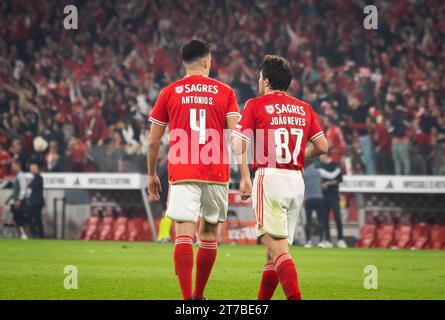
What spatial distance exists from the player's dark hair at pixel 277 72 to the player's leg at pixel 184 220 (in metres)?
1.16

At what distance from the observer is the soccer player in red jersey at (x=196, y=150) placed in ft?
27.3

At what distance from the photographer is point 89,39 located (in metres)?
31.8

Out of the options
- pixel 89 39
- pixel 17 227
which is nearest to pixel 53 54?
pixel 89 39

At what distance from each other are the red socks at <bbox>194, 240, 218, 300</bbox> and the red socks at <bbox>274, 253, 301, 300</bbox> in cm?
94

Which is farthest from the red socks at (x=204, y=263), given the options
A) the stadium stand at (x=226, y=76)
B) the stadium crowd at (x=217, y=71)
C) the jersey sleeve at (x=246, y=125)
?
the stadium crowd at (x=217, y=71)

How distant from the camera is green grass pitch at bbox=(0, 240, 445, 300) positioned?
1014 cm

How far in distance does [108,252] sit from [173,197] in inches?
387

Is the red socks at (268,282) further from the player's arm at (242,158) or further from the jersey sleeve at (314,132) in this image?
the jersey sleeve at (314,132)

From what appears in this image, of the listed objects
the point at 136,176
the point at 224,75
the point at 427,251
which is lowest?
the point at 427,251

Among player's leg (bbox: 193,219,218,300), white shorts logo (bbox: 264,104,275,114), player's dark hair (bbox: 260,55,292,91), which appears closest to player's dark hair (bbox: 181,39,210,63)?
player's dark hair (bbox: 260,55,292,91)

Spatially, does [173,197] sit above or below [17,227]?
above

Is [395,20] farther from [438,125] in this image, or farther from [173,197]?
[173,197]

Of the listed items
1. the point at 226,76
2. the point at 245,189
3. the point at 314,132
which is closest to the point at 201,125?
the point at 245,189

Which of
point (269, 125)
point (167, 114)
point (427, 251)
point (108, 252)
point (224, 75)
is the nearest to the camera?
point (269, 125)
